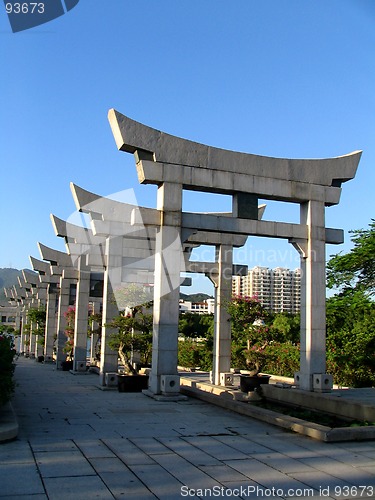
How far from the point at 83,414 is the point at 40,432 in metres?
2.06

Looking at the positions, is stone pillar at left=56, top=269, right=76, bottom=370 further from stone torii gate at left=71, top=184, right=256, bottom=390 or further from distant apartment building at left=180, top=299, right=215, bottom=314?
distant apartment building at left=180, top=299, right=215, bottom=314

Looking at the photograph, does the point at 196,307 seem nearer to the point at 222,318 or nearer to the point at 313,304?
the point at 222,318

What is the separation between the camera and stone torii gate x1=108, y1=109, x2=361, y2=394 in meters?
12.6

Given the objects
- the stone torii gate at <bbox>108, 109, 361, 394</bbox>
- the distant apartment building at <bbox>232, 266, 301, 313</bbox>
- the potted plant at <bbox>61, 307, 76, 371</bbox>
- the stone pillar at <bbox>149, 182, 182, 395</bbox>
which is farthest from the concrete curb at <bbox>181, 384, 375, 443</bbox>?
the distant apartment building at <bbox>232, 266, 301, 313</bbox>

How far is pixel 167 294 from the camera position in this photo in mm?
12664

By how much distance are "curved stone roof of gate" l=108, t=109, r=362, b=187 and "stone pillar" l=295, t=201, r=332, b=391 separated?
0.94 meters

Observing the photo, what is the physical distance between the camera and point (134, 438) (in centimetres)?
772

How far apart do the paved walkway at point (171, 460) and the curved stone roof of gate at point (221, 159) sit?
6164mm

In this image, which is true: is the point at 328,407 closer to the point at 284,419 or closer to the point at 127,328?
the point at 284,419

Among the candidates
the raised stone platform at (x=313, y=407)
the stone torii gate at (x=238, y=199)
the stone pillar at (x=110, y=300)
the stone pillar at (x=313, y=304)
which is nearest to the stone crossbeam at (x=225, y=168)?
the stone torii gate at (x=238, y=199)

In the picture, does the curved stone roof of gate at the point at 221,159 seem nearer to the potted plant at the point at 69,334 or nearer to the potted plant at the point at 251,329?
the potted plant at the point at 251,329

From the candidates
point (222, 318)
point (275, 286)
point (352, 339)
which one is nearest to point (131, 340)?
point (222, 318)

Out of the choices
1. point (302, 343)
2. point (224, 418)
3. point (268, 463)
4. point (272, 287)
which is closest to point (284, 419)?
point (224, 418)

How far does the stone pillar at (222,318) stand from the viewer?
58.6ft
